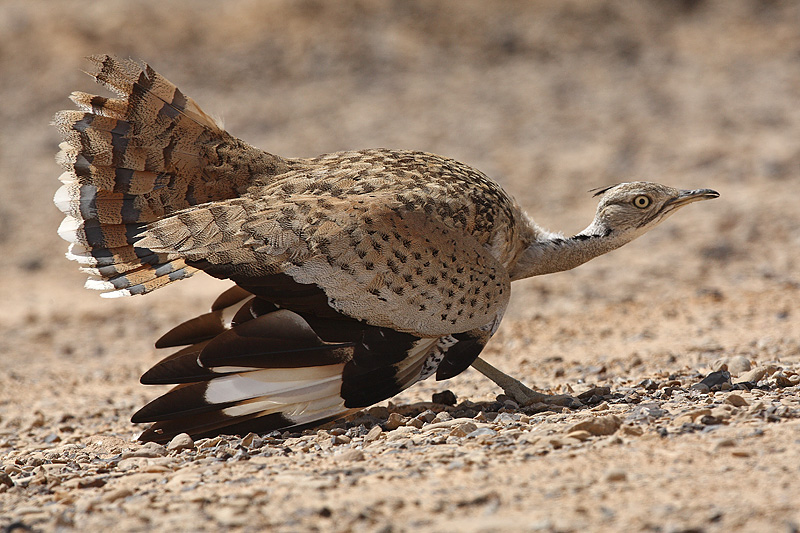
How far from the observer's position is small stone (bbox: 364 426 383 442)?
539cm

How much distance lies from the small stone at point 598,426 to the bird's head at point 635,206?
2.45m

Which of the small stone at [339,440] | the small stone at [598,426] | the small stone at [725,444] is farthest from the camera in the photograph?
the small stone at [339,440]

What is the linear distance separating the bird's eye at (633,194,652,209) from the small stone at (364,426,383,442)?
2.83m

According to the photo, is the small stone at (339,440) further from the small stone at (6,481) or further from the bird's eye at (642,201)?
the bird's eye at (642,201)

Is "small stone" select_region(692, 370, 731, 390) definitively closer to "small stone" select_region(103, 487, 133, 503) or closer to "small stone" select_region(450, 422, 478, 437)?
"small stone" select_region(450, 422, 478, 437)

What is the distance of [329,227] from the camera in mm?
5605

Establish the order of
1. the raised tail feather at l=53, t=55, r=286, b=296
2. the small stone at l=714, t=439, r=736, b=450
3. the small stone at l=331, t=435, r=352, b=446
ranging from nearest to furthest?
1. the small stone at l=714, t=439, r=736, b=450
2. the small stone at l=331, t=435, r=352, b=446
3. the raised tail feather at l=53, t=55, r=286, b=296

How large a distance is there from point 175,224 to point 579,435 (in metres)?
2.86

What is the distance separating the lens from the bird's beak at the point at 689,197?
6773 millimetres

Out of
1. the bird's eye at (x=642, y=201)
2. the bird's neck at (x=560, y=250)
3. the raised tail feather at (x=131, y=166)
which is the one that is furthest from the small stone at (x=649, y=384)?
the raised tail feather at (x=131, y=166)

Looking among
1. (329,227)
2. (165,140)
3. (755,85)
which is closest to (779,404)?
(329,227)

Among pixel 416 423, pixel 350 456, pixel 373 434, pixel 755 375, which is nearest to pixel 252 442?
pixel 373 434

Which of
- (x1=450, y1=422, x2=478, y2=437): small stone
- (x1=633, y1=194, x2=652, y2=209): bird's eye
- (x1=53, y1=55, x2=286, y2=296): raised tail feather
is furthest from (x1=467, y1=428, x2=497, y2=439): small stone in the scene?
(x1=633, y1=194, x2=652, y2=209): bird's eye

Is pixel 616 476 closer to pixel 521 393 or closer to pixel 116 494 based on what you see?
pixel 521 393
